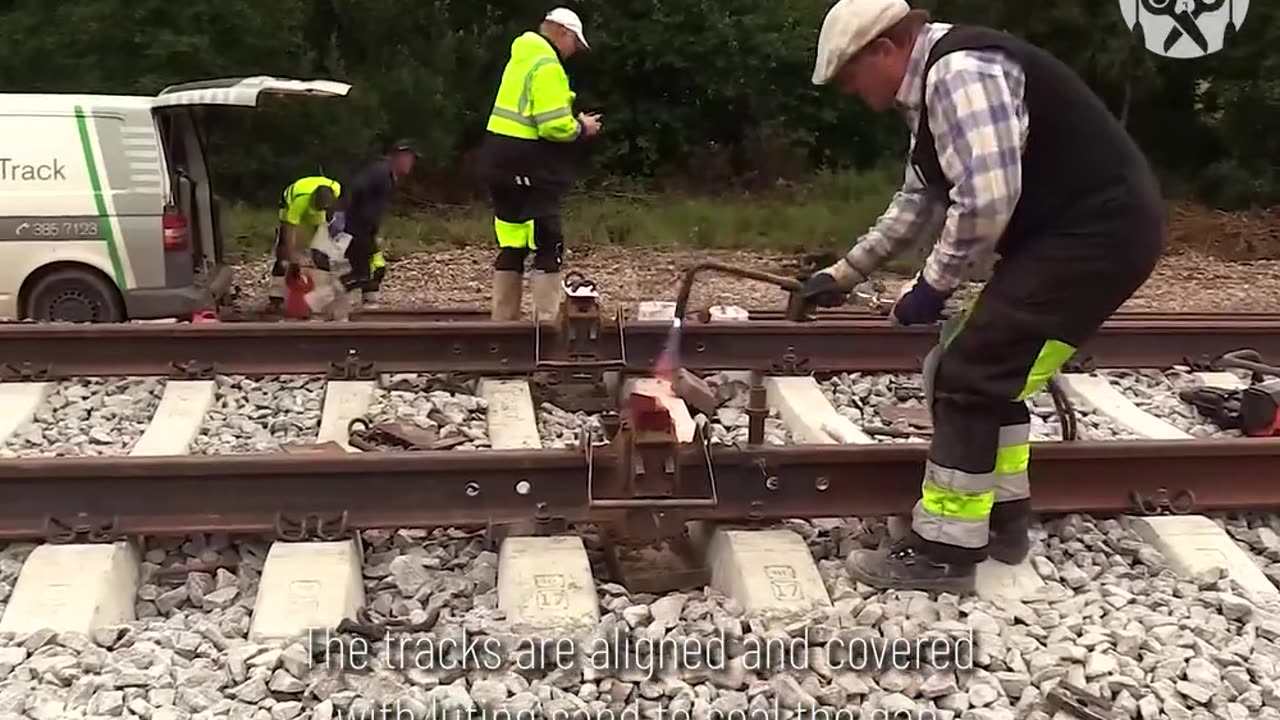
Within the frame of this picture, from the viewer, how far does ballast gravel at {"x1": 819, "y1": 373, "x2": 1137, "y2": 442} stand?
5891mm

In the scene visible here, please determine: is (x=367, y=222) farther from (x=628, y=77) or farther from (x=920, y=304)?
(x=628, y=77)

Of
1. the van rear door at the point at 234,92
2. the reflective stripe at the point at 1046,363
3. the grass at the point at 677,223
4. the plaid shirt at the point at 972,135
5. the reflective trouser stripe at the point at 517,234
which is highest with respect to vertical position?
the plaid shirt at the point at 972,135

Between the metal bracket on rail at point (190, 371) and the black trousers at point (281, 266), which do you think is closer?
the metal bracket on rail at point (190, 371)

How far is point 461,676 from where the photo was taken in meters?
3.52

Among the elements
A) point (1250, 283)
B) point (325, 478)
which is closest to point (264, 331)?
point (325, 478)

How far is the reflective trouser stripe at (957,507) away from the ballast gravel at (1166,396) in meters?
2.26

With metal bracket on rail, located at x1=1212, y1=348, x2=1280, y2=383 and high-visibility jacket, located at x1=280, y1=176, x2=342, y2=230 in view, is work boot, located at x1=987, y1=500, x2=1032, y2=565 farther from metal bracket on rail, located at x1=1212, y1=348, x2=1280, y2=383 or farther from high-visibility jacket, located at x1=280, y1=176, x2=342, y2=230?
high-visibility jacket, located at x1=280, y1=176, x2=342, y2=230

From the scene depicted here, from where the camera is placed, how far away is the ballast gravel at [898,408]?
5.89 m

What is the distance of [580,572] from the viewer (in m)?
4.04

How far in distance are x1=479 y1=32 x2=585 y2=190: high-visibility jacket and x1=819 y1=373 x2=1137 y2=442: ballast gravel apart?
214cm

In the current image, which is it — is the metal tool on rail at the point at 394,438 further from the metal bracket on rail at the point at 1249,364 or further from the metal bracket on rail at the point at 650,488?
the metal bracket on rail at the point at 1249,364

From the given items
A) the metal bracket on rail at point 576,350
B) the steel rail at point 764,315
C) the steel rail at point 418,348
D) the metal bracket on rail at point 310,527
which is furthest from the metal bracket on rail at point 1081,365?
the metal bracket on rail at point 310,527

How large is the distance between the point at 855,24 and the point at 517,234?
4.48 metres

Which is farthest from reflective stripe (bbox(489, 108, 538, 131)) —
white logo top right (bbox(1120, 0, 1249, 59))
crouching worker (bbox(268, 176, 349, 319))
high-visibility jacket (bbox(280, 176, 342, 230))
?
white logo top right (bbox(1120, 0, 1249, 59))
